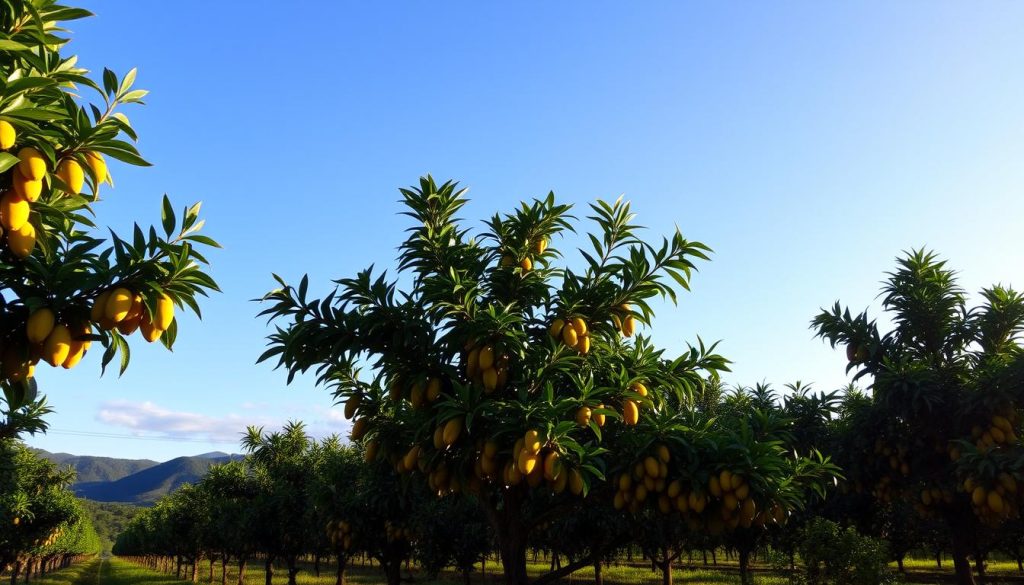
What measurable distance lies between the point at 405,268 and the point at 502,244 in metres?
1.20

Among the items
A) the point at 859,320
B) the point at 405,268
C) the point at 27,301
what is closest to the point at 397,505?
the point at 405,268

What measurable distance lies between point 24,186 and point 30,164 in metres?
0.12

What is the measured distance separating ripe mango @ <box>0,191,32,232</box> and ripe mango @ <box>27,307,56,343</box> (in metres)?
0.51

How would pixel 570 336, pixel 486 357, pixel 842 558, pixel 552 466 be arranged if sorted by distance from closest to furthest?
pixel 552 466 → pixel 486 357 → pixel 570 336 → pixel 842 558

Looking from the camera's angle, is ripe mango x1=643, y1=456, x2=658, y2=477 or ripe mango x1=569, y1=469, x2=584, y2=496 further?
ripe mango x1=643, y1=456, x2=658, y2=477

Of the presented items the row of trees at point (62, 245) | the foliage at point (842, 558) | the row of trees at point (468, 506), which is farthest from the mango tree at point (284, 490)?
the row of trees at point (62, 245)

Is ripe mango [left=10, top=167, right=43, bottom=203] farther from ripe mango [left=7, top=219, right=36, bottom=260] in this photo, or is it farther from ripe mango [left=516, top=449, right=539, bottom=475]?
ripe mango [left=516, top=449, right=539, bottom=475]

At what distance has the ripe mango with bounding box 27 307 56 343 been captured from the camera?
326cm

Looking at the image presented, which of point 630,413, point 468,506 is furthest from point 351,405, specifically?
point 468,506

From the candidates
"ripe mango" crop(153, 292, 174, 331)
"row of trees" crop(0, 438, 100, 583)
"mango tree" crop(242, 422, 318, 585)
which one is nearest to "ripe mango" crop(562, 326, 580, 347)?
"ripe mango" crop(153, 292, 174, 331)

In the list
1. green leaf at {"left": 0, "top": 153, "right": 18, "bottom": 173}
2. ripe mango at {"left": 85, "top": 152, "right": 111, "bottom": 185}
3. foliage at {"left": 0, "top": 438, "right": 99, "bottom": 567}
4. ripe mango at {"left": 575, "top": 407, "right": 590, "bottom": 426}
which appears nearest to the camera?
green leaf at {"left": 0, "top": 153, "right": 18, "bottom": 173}

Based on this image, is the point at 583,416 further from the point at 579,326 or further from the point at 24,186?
the point at 24,186

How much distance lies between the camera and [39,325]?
129 inches

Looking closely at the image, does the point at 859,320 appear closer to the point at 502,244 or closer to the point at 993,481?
the point at 993,481
